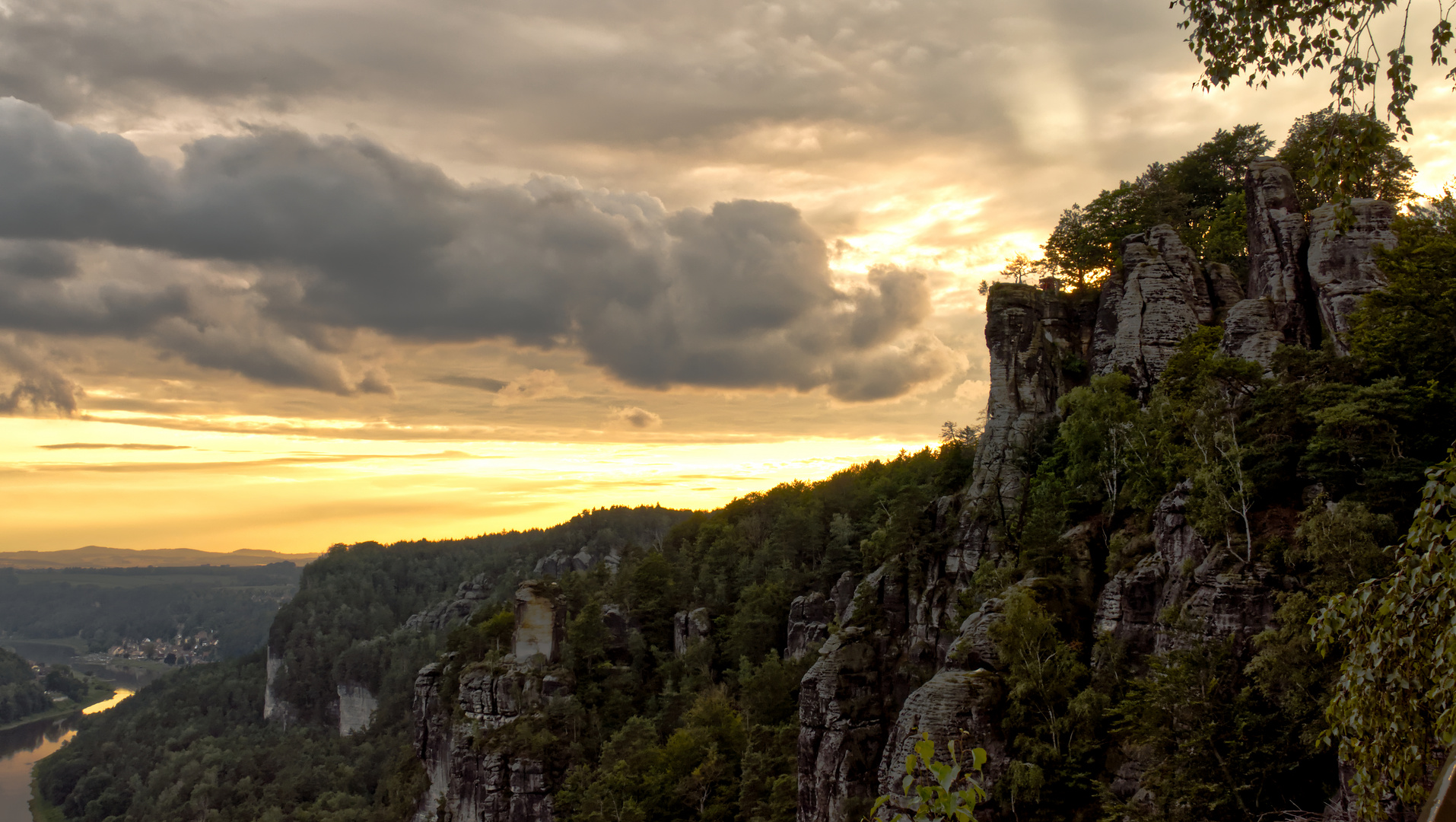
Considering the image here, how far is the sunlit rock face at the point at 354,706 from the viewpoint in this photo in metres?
162

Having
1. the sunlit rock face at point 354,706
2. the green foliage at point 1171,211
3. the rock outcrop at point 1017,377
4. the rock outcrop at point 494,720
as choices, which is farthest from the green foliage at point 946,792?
the sunlit rock face at point 354,706

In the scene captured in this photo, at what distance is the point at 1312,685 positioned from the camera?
23484 millimetres

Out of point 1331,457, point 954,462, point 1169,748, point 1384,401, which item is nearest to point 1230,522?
point 1331,457

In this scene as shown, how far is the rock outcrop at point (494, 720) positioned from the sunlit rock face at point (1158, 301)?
1945 inches

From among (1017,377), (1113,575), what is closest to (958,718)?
(1113,575)

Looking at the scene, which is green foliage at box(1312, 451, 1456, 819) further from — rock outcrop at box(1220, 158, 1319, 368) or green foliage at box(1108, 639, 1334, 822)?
rock outcrop at box(1220, 158, 1319, 368)

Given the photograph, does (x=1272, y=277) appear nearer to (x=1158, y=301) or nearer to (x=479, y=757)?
(x=1158, y=301)

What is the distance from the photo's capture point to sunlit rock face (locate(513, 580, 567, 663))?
76.7m

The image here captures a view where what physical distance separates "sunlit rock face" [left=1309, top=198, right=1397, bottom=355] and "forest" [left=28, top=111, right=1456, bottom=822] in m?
1.58

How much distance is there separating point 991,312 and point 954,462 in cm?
1316

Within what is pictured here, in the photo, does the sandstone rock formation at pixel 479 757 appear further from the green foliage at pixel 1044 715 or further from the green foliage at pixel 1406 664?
the green foliage at pixel 1406 664

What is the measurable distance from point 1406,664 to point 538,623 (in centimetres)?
7521

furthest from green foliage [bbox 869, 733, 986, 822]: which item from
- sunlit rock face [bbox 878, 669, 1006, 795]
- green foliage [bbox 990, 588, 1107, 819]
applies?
sunlit rock face [bbox 878, 669, 1006, 795]

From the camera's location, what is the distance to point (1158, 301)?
46469 mm
